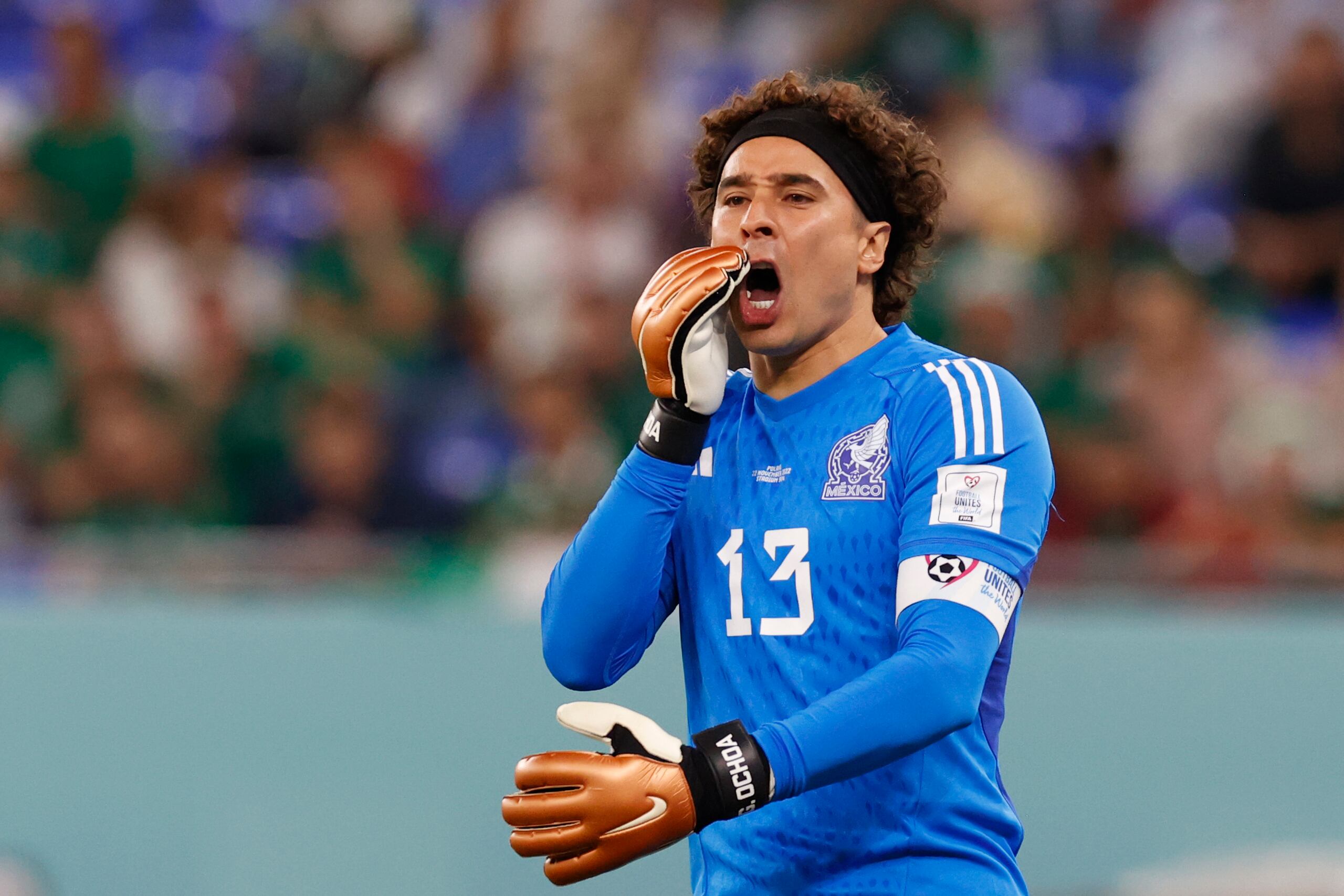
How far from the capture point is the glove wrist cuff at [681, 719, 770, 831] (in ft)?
7.80

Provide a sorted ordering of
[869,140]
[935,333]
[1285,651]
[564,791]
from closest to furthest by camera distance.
Result: [564,791] → [869,140] → [1285,651] → [935,333]

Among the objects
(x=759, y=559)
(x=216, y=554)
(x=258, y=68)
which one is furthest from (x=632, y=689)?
(x=258, y=68)

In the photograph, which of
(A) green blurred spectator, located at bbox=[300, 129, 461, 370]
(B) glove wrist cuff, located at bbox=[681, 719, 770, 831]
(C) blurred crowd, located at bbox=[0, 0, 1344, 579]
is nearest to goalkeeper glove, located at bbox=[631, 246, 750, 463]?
(B) glove wrist cuff, located at bbox=[681, 719, 770, 831]

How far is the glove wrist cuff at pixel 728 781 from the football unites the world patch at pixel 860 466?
57 centimetres

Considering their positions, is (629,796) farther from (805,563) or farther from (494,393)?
(494,393)

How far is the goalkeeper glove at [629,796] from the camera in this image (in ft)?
7.77

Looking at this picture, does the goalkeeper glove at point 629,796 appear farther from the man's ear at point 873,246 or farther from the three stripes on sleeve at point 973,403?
the man's ear at point 873,246

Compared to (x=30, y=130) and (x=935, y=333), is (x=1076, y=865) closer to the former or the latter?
(x=935, y=333)

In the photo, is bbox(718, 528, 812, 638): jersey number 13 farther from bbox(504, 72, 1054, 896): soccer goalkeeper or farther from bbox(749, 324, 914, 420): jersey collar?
bbox(749, 324, 914, 420): jersey collar

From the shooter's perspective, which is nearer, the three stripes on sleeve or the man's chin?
the three stripes on sleeve

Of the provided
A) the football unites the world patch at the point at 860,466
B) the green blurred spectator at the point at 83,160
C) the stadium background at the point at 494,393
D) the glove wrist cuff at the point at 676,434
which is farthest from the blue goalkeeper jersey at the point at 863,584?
the green blurred spectator at the point at 83,160

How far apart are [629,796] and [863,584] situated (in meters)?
0.61

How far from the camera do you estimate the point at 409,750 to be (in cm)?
548

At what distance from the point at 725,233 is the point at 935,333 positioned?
12.4ft
